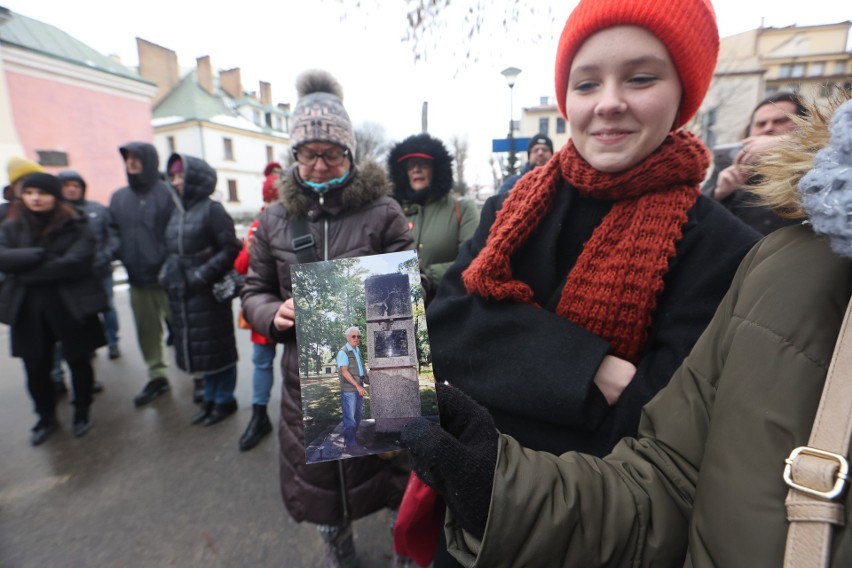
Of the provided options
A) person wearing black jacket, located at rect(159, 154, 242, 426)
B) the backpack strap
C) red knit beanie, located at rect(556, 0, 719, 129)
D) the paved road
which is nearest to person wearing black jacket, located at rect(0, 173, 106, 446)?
the paved road

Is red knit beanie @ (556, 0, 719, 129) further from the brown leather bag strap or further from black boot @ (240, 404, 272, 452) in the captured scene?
black boot @ (240, 404, 272, 452)

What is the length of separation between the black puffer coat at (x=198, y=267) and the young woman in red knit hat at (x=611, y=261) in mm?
2850

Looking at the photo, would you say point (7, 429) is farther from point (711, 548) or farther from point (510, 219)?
point (711, 548)

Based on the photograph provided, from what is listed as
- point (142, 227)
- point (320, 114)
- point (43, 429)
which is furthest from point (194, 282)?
point (320, 114)

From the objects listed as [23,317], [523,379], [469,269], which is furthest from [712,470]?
[23,317]

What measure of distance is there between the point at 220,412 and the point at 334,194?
2676 mm

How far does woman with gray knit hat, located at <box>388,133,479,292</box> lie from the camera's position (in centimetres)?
332

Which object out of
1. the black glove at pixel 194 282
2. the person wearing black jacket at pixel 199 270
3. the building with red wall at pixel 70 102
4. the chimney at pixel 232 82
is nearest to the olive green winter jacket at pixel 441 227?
the person wearing black jacket at pixel 199 270

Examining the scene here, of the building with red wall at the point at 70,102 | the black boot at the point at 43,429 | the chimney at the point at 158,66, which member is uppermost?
the chimney at the point at 158,66

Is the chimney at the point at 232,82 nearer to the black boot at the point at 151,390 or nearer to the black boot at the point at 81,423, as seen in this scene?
the black boot at the point at 151,390

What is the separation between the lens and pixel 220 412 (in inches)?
145

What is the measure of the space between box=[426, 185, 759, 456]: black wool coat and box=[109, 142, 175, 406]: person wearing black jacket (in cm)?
379

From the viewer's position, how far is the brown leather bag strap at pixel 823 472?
1.77 feet

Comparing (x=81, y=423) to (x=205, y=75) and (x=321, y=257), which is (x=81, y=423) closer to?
(x=321, y=257)
